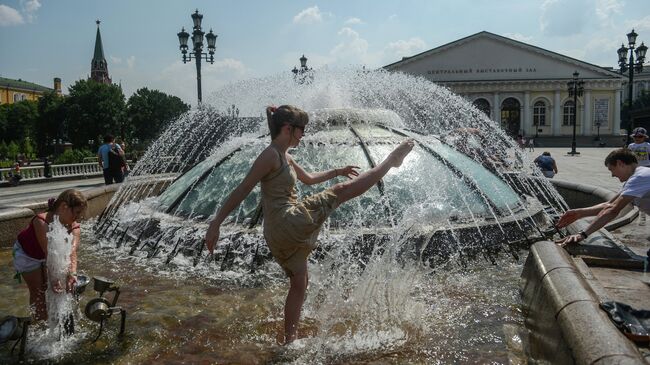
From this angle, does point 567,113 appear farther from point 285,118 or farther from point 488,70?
point 285,118

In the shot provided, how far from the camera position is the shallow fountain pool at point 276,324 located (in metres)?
2.98

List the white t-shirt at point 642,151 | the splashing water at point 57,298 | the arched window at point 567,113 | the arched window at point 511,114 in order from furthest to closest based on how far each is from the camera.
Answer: the arched window at point 511,114
the arched window at point 567,113
the white t-shirt at point 642,151
the splashing water at point 57,298

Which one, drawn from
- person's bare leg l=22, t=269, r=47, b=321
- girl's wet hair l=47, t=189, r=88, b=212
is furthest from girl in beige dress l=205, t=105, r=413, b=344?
person's bare leg l=22, t=269, r=47, b=321

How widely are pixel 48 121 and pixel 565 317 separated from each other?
6094 cm

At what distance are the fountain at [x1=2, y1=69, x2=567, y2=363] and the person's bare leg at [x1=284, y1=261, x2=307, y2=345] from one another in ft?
0.33

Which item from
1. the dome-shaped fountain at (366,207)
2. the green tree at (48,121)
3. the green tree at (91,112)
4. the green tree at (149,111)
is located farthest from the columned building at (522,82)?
the dome-shaped fountain at (366,207)

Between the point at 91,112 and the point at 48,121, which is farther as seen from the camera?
the point at 48,121

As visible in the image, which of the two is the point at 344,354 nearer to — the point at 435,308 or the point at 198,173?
the point at 435,308

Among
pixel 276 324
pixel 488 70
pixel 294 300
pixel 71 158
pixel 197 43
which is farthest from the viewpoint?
pixel 488 70

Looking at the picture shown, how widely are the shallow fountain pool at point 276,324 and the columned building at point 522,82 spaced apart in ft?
187

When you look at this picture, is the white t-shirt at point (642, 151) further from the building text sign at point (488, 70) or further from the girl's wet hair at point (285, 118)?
the building text sign at point (488, 70)

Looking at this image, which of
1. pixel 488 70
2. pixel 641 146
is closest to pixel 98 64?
pixel 488 70

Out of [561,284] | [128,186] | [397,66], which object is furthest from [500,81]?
[561,284]

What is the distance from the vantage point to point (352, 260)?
4441mm
